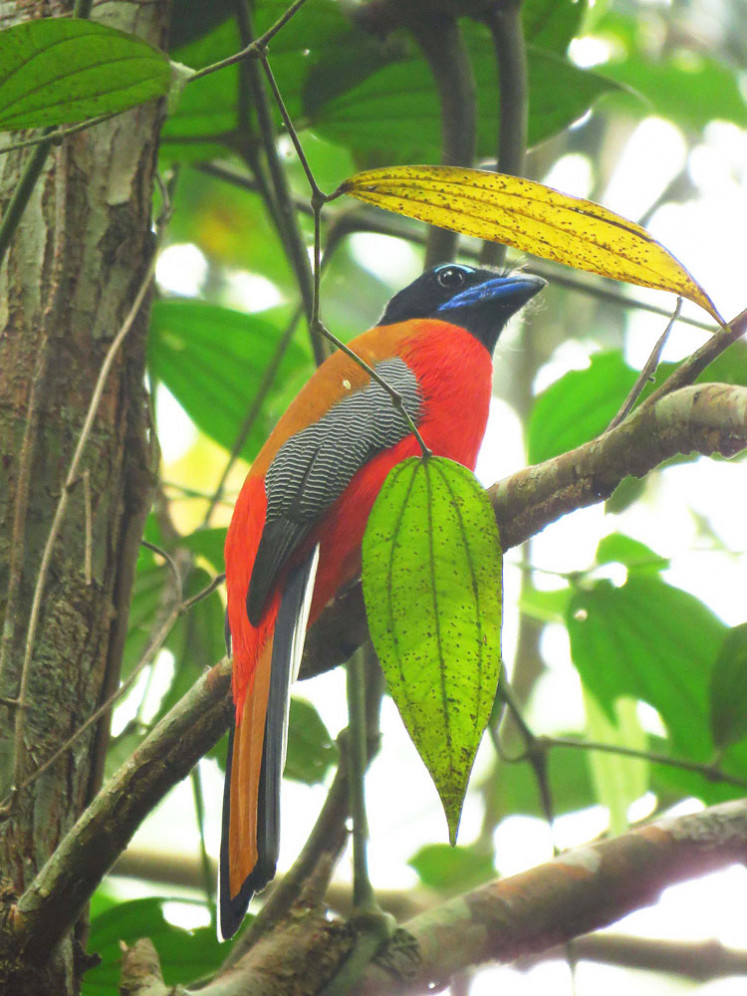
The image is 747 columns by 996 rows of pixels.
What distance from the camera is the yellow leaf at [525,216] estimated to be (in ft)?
3.58

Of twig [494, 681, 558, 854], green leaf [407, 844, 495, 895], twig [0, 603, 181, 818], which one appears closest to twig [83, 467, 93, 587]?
twig [0, 603, 181, 818]

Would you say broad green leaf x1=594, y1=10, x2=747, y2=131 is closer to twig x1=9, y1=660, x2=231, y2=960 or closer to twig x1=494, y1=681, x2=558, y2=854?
twig x1=494, y1=681, x2=558, y2=854

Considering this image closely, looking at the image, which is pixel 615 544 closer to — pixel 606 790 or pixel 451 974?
pixel 606 790

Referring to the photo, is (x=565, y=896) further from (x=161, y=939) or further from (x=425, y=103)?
(x=425, y=103)

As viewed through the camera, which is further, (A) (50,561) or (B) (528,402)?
(B) (528,402)

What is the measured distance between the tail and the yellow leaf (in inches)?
31.8

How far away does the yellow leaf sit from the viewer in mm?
1091

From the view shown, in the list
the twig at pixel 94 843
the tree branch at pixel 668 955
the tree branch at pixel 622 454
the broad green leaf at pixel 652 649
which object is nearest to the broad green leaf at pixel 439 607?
the tree branch at pixel 622 454

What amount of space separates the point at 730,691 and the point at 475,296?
3.95ft

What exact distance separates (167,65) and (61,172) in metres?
0.94

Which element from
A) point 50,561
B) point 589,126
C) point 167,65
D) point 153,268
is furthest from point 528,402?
point 167,65

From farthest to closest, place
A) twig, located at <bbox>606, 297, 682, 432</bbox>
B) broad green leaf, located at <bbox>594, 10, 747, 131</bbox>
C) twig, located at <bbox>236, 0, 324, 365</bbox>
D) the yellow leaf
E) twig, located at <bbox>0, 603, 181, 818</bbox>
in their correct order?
broad green leaf, located at <bbox>594, 10, 747, 131</bbox>, twig, located at <bbox>236, 0, 324, 365</bbox>, twig, located at <bbox>0, 603, 181, 818</bbox>, twig, located at <bbox>606, 297, 682, 432</bbox>, the yellow leaf

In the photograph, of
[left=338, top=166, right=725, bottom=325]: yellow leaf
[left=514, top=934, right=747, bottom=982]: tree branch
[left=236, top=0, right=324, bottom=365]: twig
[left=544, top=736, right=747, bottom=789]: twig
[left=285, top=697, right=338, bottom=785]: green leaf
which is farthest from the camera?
[left=514, top=934, right=747, bottom=982]: tree branch

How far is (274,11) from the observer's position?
2408 millimetres
